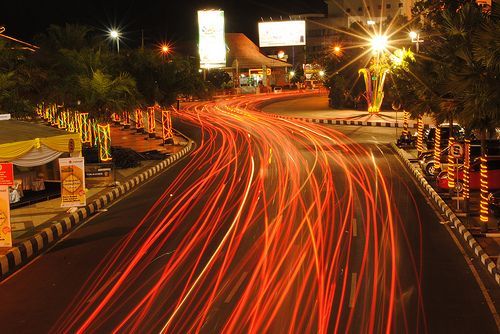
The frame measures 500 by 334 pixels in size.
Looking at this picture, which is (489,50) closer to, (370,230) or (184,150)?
(370,230)

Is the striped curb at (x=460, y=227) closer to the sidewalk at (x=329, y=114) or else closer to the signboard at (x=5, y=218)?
the signboard at (x=5, y=218)

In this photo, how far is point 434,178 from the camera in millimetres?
23484

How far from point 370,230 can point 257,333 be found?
7.09 metres

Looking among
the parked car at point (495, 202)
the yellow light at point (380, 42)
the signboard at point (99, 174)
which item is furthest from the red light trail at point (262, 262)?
the yellow light at point (380, 42)

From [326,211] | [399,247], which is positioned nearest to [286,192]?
[326,211]

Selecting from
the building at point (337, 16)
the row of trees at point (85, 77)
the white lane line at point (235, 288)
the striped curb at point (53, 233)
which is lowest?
the striped curb at point (53, 233)

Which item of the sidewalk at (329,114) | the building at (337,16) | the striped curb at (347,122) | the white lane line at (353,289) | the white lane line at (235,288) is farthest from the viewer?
the building at (337,16)

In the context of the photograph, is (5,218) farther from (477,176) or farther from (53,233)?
(477,176)

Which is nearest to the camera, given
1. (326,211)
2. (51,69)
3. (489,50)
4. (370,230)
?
(489,50)

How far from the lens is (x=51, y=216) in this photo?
1886 cm

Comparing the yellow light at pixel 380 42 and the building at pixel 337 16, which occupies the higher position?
the building at pixel 337 16

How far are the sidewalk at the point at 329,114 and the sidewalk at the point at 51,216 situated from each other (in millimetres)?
18844

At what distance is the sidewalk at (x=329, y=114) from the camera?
1825 inches

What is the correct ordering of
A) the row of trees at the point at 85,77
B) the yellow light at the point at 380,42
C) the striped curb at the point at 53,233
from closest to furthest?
the striped curb at the point at 53,233 → the row of trees at the point at 85,77 → the yellow light at the point at 380,42
